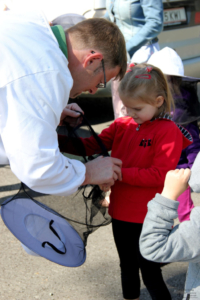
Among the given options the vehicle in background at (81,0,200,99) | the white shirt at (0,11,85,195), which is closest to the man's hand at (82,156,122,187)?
the white shirt at (0,11,85,195)

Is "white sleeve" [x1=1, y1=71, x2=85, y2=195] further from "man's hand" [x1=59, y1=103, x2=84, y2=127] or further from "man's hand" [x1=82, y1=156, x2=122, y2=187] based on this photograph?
"man's hand" [x1=59, y1=103, x2=84, y2=127]

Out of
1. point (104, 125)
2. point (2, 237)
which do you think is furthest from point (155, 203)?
point (104, 125)

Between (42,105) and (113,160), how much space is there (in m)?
0.55

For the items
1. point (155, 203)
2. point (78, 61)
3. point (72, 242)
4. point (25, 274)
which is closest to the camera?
point (155, 203)

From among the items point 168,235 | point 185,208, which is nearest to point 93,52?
point 168,235

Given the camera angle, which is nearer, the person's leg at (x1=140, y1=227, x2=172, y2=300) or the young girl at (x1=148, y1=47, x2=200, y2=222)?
the person's leg at (x1=140, y1=227, x2=172, y2=300)

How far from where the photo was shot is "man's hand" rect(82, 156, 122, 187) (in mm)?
1789

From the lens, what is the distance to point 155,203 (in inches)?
55.3

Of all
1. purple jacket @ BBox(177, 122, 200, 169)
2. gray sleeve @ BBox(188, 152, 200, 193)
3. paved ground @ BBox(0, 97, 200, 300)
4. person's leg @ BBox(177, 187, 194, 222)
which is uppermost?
gray sleeve @ BBox(188, 152, 200, 193)

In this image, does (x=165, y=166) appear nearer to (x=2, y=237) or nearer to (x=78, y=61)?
(x=78, y=61)

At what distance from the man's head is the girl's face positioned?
19 cm

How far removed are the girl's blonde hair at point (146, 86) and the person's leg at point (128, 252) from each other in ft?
2.27

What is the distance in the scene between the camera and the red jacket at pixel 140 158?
1882 mm

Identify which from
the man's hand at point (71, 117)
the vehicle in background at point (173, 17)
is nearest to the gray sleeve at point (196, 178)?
the man's hand at point (71, 117)
